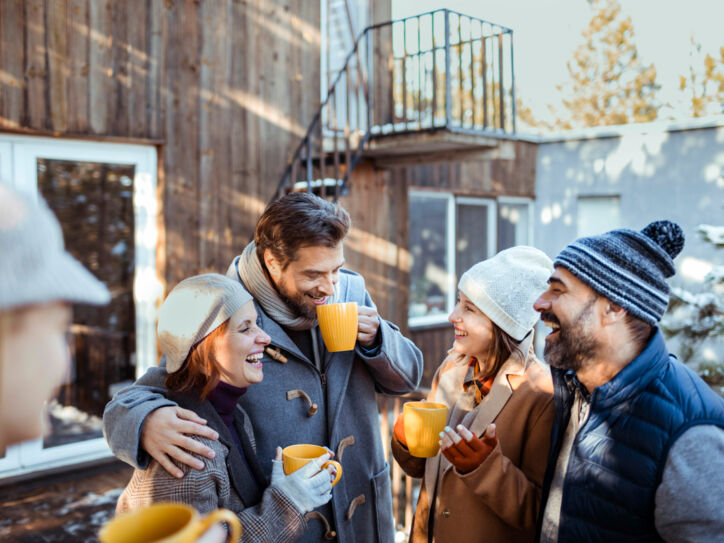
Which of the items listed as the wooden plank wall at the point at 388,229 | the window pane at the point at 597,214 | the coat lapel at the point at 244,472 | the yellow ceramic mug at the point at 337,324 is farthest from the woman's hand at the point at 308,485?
the window pane at the point at 597,214

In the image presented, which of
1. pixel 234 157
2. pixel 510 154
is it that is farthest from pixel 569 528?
pixel 510 154

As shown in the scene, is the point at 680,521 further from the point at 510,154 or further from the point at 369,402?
the point at 510,154

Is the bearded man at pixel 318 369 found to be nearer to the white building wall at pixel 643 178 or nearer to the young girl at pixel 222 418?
the young girl at pixel 222 418

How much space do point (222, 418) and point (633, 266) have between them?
1016 mm

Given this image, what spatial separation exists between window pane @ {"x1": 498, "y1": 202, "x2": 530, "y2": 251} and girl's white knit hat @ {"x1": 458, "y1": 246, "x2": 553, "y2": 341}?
289 inches

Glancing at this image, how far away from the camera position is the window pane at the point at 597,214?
367 inches

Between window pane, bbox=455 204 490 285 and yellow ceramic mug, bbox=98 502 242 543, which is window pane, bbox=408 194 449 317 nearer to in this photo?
window pane, bbox=455 204 490 285

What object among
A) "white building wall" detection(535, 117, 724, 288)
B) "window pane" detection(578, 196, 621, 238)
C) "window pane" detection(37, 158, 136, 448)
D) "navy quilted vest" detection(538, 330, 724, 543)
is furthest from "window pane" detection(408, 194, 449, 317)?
"navy quilted vest" detection(538, 330, 724, 543)

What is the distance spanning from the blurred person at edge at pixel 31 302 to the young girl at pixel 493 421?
0.98 metres

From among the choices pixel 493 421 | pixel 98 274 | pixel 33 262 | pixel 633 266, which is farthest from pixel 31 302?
pixel 98 274

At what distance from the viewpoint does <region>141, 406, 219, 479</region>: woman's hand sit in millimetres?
1351

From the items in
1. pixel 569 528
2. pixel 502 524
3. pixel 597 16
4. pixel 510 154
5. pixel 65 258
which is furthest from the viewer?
pixel 597 16

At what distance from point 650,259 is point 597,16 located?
17.5m

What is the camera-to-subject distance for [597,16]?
54.4 ft
